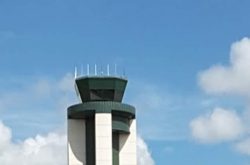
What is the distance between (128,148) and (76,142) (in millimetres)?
8072

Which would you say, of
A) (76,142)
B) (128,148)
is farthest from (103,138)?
(128,148)

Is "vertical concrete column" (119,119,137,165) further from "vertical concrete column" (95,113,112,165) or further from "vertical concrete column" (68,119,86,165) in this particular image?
"vertical concrete column" (68,119,86,165)

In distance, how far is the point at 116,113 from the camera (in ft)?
305

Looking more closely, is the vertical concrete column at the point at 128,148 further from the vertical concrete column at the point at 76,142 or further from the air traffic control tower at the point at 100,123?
the vertical concrete column at the point at 76,142

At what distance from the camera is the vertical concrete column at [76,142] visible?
304 ft

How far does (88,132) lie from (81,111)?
388cm

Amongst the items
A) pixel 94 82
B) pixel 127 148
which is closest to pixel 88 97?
pixel 94 82

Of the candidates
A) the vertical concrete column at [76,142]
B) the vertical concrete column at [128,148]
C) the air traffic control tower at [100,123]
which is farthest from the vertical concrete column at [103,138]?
the vertical concrete column at [128,148]

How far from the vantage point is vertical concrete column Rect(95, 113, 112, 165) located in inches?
3531

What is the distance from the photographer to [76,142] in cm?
9369

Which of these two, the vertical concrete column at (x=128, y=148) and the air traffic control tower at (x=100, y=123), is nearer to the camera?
the air traffic control tower at (x=100, y=123)

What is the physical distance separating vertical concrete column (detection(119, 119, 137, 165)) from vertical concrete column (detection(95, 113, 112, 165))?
4.07m

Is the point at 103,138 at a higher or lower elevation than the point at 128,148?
higher

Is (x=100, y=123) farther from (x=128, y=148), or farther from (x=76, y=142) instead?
(x=128, y=148)
